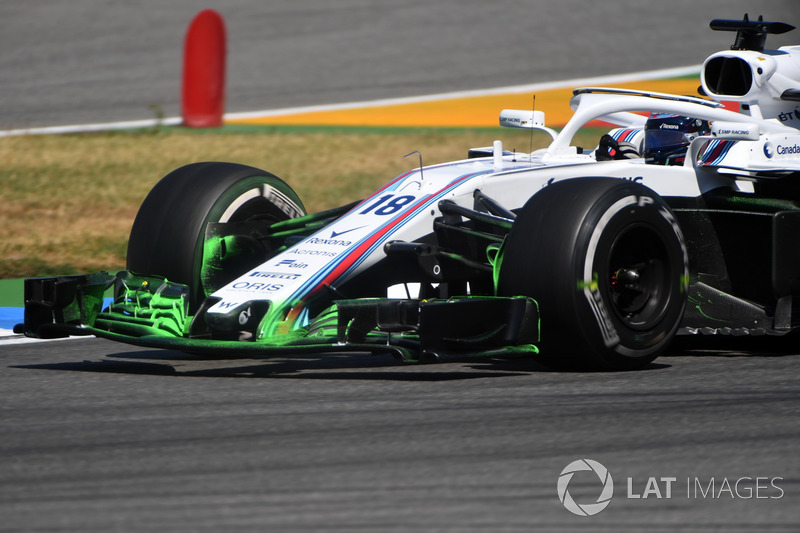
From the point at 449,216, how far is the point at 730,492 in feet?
8.83

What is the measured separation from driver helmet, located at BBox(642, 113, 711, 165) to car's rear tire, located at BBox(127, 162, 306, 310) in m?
2.14

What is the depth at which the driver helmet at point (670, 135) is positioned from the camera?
295 inches

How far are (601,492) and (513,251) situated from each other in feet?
6.71

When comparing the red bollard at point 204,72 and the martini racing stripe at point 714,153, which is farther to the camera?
the red bollard at point 204,72

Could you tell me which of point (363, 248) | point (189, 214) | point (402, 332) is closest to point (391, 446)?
point (402, 332)

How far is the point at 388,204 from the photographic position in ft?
21.6

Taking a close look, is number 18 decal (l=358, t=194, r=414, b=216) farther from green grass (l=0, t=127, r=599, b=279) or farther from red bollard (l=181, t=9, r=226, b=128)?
red bollard (l=181, t=9, r=226, b=128)

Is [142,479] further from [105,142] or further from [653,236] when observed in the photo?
[105,142]

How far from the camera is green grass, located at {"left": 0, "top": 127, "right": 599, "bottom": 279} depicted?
11.6 m

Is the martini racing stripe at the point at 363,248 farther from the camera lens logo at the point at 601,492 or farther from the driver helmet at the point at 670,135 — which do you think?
the camera lens logo at the point at 601,492

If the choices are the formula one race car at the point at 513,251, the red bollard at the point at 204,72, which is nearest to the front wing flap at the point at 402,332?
the formula one race car at the point at 513,251

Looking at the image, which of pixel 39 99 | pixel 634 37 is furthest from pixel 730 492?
pixel 634 37

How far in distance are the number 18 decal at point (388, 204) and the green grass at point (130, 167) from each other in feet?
14.5

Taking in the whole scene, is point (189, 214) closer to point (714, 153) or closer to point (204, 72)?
point (714, 153)
